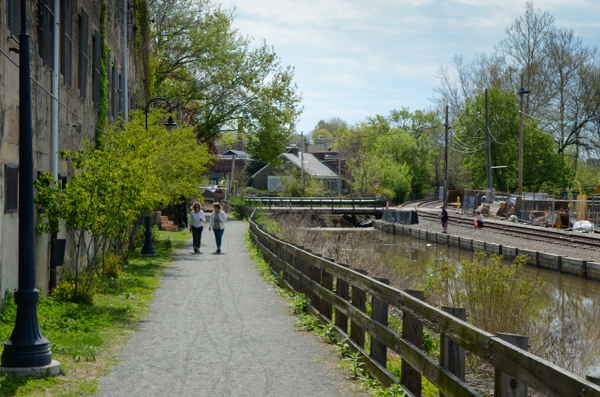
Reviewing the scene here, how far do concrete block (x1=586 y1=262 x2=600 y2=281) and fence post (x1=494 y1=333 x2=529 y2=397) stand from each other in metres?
20.7

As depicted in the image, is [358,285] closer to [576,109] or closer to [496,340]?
Result: [496,340]

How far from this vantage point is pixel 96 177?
36.8 ft

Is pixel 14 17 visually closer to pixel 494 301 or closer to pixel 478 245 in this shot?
pixel 494 301

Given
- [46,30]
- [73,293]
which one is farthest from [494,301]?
[46,30]

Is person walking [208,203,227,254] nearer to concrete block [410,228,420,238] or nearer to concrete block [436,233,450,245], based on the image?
concrete block [436,233,450,245]

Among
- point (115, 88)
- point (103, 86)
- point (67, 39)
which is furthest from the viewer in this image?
point (115, 88)

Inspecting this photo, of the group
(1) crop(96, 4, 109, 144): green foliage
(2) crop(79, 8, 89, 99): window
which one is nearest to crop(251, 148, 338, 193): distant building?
(1) crop(96, 4, 109, 144): green foliage

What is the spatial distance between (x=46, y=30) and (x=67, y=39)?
5.38 ft

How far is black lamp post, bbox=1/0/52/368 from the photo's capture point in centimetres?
650

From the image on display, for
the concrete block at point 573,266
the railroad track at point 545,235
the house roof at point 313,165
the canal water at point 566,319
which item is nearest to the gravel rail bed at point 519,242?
the railroad track at point 545,235

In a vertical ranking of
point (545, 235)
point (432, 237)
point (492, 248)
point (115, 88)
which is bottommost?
point (432, 237)

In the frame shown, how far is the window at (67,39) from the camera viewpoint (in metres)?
13.0

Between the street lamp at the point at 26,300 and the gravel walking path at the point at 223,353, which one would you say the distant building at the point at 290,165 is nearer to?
the gravel walking path at the point at 223,353

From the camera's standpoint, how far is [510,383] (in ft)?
13.0
